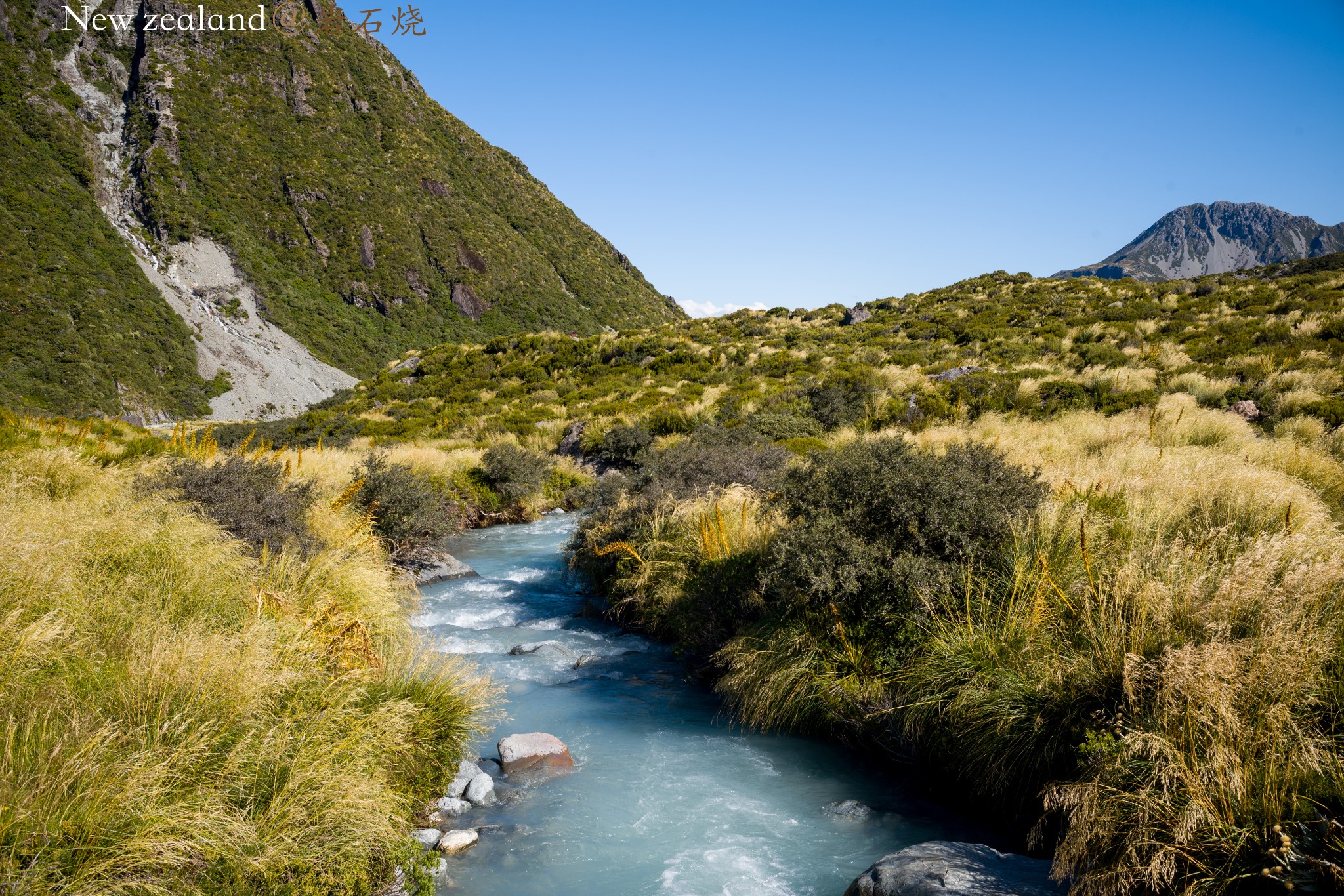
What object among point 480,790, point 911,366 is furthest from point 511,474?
point 911,366

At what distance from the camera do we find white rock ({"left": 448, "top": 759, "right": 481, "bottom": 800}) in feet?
15.2

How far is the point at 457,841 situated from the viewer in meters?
4.11

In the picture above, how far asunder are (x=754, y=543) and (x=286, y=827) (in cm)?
480

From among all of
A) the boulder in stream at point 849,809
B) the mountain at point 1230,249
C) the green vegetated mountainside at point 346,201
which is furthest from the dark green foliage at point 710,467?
the mountain at point 1230,249

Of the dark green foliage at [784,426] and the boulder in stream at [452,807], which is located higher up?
the dark green foliage at [784,426]

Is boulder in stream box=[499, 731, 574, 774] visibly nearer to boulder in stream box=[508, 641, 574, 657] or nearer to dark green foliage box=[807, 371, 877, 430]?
boulder in stream box=[508, 641, 574, 657]

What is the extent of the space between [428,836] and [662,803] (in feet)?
5.40

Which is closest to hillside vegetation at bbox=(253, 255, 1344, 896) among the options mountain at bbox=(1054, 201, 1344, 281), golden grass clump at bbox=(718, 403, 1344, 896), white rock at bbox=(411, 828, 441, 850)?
golden grass clump at bbox=(718, 403, 1344, 896)

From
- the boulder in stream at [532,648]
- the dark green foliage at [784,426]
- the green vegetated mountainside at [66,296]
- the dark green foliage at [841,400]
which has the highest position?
the green vegetated mountainside at [66,296]

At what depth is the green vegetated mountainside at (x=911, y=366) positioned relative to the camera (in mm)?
15156

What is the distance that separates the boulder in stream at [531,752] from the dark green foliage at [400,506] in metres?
5.02

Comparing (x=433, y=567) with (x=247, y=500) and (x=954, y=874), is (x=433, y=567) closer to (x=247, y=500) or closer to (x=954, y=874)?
(x=247, y=500)

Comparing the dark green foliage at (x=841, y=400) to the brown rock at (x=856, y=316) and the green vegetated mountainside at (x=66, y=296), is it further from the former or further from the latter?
the green vegetated mountainside at (x=66, y=296)

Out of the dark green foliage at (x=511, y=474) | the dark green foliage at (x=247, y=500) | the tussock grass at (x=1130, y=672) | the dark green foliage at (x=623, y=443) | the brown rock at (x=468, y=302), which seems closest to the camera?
the tussock grass at (x=1130, y=672)
